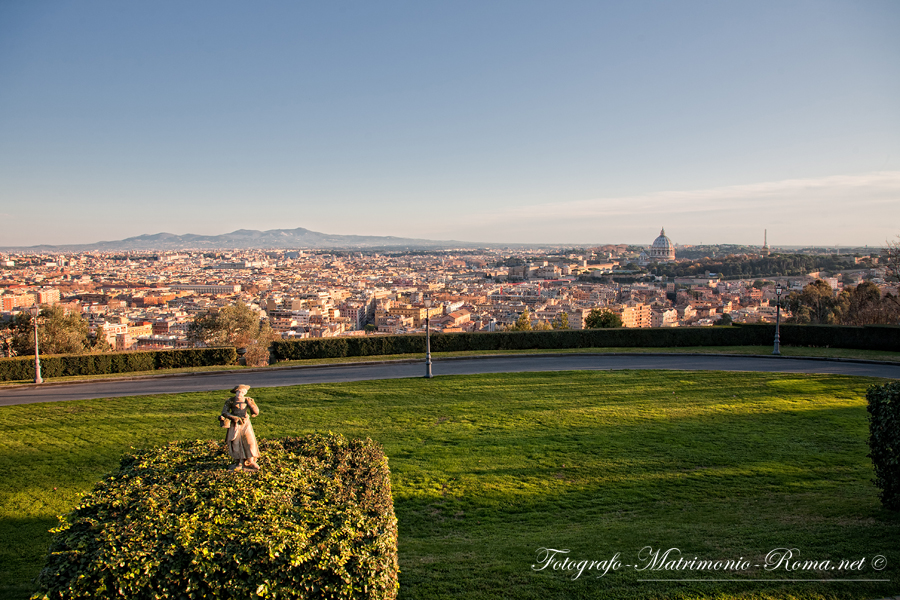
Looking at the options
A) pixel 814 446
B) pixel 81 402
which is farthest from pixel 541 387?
pixel 81 402

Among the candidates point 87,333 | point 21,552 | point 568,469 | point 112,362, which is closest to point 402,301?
point 87,333

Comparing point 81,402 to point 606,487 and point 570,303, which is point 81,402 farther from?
point 570,303

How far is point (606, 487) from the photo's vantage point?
26.2 ft

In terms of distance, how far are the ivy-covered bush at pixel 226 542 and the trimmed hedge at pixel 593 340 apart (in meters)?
16.7

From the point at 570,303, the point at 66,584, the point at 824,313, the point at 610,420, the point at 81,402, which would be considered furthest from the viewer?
the point at 570,303

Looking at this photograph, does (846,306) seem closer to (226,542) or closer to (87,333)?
(226,542)

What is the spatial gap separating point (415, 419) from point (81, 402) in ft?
32.0

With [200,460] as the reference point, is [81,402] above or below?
below

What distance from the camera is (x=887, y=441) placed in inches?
248

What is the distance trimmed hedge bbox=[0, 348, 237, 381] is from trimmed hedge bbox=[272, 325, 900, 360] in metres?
2.61

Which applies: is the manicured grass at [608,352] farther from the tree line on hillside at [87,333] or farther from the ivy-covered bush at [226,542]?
the ivy-covered bush at [226,542]

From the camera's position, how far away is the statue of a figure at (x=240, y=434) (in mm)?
5148

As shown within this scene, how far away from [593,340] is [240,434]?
65.5 feet

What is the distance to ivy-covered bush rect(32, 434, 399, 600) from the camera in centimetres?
371
